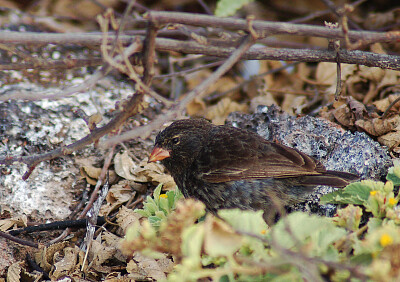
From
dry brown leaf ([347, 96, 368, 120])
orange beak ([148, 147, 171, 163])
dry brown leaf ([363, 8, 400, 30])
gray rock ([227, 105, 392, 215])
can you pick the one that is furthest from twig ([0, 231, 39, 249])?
dry brown leaf ([363, 8, 400, 30])

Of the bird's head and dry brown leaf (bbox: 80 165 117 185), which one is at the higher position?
the bird's head

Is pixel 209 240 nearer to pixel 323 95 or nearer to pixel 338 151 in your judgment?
pixel 338 151

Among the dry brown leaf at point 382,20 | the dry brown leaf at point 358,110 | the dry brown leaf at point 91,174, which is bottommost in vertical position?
the dry brown leaf at point 91,174

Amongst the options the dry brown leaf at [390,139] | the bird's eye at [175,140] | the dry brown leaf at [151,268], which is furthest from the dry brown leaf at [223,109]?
the dry brown leaf at [151,268]

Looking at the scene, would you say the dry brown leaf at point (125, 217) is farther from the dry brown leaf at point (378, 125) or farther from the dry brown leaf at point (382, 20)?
the dry brown leaf at point (382, 20)

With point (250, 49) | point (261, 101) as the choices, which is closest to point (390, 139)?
point (250, 49)

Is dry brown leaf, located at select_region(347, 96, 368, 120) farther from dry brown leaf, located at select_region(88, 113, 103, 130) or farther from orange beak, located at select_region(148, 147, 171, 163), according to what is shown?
dry brown leaf, located at select_region(88, 113, 103, 130)

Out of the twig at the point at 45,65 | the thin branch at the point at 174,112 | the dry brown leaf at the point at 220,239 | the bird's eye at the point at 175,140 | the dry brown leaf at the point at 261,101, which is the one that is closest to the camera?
the dry brown leaf at the point at 220,239
